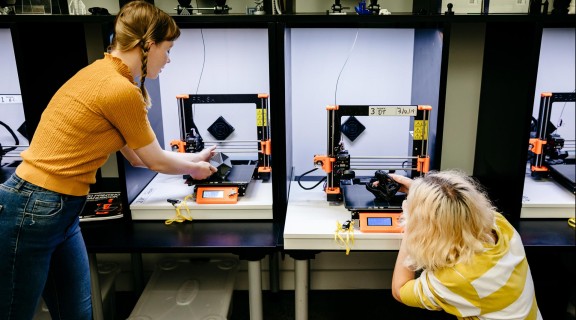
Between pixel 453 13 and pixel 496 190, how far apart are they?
86cm

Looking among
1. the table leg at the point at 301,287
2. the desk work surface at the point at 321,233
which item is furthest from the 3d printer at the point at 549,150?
the table leg at the point at 301,287

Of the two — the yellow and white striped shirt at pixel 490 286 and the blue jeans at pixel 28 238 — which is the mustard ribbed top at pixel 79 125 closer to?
the blue jeans at pixel 28 238

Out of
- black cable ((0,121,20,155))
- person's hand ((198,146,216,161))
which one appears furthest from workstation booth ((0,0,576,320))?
person's hand ((198,146,216,161))

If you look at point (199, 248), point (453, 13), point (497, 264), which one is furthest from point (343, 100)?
point (497, 264)

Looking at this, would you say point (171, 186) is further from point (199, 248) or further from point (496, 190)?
point (496, 190)

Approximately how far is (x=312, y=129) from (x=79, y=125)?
1.44 meters

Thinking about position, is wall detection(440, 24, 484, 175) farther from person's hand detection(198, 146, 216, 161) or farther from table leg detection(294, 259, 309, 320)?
person's hand detection(198, 146, 216, 161)

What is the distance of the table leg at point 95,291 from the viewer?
6.85ft

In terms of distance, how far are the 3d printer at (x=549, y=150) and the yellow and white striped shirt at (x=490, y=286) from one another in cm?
99

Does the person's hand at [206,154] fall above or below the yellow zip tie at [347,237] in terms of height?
above

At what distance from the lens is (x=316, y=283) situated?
2.85 metres

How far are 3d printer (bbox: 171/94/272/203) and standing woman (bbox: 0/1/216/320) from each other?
2.10 feet

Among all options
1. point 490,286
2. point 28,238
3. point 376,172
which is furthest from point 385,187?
point 28,238

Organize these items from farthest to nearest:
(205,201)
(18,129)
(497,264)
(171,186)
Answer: (18,129), (171,186), (205,201), (497,264)
